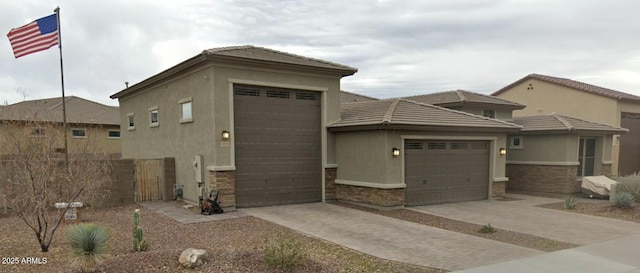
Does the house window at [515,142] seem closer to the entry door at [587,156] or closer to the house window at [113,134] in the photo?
the entry door at [587,156]

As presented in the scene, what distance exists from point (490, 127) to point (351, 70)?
5.63 metres

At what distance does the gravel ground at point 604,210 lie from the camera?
445 inches

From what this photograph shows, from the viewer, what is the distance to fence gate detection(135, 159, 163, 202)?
1297 cm

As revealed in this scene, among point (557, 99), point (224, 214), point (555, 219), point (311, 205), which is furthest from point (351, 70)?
point (557, 99)

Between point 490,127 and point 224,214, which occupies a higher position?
point 490,127

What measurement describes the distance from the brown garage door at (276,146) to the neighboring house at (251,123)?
0.11 ft

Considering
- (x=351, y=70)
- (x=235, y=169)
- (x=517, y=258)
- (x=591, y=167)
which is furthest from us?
(x=591, y=167)

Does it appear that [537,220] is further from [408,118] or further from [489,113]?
[489,113]

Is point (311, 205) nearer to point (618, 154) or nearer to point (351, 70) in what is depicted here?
point (351, 70)

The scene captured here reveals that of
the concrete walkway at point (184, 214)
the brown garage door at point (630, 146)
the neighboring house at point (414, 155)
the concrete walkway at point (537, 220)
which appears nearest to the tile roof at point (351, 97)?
the neighboring house at point (414, 155)

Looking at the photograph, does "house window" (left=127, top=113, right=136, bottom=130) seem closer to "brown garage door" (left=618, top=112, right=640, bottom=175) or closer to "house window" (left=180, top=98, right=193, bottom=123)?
"house window" (left=180, top=98, right=193, bottom=123)

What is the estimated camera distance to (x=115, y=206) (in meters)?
12.3

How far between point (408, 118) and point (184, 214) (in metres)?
7.52

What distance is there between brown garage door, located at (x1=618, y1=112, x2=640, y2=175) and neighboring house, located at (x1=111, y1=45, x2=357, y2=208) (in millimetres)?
18769
